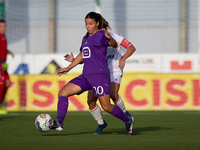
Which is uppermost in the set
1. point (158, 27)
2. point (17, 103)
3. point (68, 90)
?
point (158, 27)

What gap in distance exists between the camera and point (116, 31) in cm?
1591

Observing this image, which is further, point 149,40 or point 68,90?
point 149,40

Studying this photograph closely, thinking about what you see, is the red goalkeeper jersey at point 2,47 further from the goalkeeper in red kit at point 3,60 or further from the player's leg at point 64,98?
the player's leg at point 64,98

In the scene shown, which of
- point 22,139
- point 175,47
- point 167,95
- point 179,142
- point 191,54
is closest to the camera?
point 179,142

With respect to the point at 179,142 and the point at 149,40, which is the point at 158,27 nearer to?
the point at 149,40

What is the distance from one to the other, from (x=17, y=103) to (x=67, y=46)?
533 centimetres

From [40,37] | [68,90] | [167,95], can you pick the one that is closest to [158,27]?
[40,37]

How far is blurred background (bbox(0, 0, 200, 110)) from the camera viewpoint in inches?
575

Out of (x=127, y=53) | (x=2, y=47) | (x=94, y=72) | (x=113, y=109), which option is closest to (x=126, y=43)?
(x=127, y=53)

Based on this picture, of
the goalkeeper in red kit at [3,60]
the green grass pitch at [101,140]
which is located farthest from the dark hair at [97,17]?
the goalkeeper in red kit at [3,60]

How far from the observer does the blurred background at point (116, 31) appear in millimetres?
14609

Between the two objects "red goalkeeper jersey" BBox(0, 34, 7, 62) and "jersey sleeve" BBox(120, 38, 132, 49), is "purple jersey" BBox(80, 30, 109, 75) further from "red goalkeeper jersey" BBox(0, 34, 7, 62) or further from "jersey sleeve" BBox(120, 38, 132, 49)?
"red goalkeeper jersey" BBox(0, 34, 7, 62)

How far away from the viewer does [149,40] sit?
52.9ft

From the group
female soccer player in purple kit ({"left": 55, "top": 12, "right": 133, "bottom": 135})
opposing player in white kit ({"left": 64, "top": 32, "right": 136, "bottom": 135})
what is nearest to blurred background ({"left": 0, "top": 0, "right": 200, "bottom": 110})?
opposing player in white kit ({"left": 64, "top": 32, "right": 136, "bottom": 135})
